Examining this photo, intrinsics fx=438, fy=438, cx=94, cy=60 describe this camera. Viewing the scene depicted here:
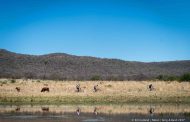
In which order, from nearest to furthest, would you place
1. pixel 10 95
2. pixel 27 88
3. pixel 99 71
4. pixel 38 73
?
1. pixel 10 95
2. pixel 27 88
3. pixel 38 73
4. pixel 99 71

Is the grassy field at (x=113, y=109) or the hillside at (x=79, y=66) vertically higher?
the hillside at (x=79, y=66)

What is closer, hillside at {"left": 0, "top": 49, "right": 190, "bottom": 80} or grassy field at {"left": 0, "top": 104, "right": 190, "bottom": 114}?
grassy field at {"left": 0, "top": 104, "right": 190, "bottom": 114}

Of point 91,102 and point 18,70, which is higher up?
point 18,70

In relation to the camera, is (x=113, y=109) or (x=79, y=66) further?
(x=79, y=66)

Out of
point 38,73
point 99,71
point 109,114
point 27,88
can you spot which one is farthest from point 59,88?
point 99,71

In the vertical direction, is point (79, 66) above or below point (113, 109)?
above

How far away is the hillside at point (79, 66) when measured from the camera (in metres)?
113

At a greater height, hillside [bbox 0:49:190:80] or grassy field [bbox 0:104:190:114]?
hillside [bbox 0:49:190:80]

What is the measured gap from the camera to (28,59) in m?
121

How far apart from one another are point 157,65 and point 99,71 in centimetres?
2479

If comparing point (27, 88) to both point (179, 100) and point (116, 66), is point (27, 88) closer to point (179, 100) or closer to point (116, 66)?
point (179, 100)

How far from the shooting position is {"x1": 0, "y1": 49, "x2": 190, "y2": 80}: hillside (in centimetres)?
11275

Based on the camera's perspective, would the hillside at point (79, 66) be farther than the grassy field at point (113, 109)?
Yes

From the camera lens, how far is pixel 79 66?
121 metres
